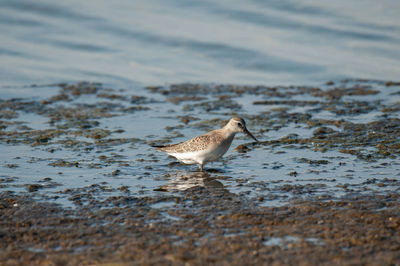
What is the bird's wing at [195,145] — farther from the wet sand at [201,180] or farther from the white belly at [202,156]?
the wet sand at [201,180]

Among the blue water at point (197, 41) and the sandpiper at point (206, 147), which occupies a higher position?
the blue water at point (197, 41)

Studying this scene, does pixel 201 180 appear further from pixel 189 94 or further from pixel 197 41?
pixel 197 41

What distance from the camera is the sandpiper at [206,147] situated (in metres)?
9.80

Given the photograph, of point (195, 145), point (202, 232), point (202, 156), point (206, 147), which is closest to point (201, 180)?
point (202, 156)

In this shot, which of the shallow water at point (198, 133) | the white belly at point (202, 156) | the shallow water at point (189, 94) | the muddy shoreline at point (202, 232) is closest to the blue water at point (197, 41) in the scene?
the shallow water at point (189, 94)

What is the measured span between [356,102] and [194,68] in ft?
19.5

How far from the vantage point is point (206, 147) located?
981 centimetres

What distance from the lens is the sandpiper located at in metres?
9.80

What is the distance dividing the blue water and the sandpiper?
6.66 metres

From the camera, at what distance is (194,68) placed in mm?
18219

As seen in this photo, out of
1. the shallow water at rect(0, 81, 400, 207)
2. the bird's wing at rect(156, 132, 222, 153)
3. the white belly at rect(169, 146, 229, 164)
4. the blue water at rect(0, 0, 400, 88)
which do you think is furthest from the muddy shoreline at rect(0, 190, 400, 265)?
the blue water at rect(0, 0, 400, 88)

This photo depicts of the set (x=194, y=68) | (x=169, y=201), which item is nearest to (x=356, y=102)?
(x=194, y=68)

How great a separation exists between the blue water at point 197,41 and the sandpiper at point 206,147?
666cm

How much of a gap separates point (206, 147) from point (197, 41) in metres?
11.0
